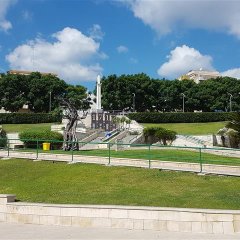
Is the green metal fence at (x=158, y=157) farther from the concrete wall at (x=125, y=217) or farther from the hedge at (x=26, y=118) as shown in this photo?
the hedge at (x=26, y=118)

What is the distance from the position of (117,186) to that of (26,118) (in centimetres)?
5516

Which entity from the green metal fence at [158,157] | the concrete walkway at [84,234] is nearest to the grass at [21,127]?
the green metal fence at [158,157]

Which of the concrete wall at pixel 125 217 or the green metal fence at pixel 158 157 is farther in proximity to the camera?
the green metal fence at pixel 158 157

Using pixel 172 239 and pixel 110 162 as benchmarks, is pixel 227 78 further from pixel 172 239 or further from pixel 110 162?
pixel 172 239

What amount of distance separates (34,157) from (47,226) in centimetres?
1405

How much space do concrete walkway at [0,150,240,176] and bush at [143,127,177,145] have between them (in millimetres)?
20480

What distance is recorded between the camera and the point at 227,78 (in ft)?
324

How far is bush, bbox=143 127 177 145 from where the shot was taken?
44.4 metres

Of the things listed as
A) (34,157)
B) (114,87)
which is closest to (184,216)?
(34,157)

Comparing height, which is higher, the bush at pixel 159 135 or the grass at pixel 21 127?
the grass at pixel 21 127

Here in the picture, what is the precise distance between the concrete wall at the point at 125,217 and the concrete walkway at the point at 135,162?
7690 mm

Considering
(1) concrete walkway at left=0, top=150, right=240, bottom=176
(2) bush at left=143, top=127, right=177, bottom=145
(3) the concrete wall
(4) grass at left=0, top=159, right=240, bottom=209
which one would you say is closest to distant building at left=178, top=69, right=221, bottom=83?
(2) bush at left=143, top=127, right=177, bottom=145

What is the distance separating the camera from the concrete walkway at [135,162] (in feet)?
60.0

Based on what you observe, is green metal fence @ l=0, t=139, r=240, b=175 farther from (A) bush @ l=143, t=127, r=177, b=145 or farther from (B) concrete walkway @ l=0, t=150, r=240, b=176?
(A) bush @ l=143, t=127, r=177, b=145
